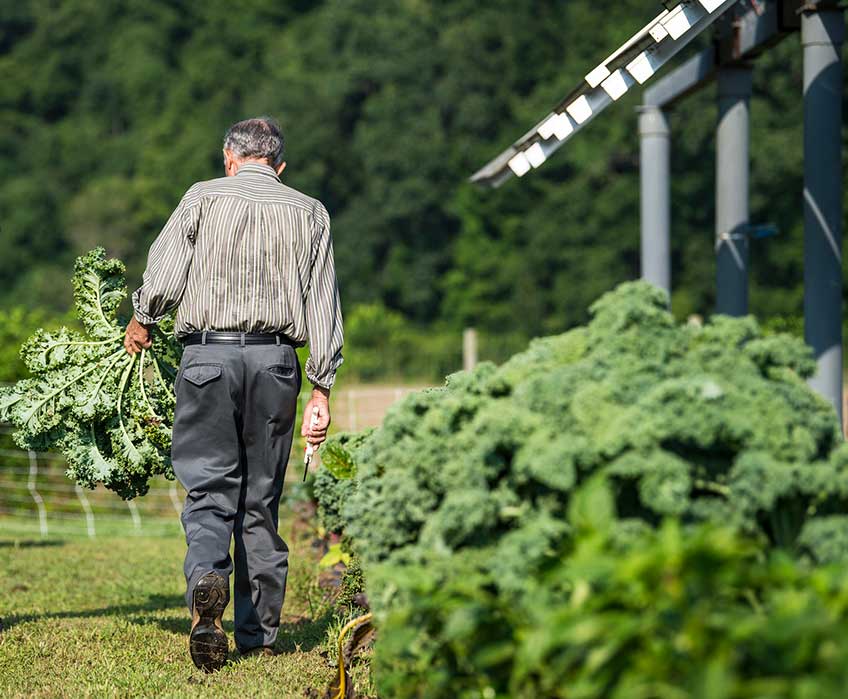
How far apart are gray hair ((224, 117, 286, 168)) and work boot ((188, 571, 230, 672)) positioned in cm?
155

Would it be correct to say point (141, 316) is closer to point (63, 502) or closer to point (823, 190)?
point (823, 190)

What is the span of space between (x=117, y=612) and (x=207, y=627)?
165 centimetres

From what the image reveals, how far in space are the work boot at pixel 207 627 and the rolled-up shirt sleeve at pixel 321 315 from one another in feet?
2.66

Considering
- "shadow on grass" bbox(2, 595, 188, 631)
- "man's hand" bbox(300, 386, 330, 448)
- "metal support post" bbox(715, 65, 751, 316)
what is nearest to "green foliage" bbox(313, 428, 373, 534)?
"man's hand" bbox(300, 386, 330, 448)

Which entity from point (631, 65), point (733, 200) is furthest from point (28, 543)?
point (631, 65)

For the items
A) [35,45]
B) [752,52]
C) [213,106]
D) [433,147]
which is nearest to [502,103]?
[433,147]

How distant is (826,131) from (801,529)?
462cm

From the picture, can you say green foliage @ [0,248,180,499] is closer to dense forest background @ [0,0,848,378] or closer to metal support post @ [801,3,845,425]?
metal support post @ [801,3,845,425]

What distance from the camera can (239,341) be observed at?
4348mm

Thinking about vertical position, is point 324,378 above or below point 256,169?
below

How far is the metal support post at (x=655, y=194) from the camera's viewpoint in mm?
9516

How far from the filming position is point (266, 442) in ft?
14.5

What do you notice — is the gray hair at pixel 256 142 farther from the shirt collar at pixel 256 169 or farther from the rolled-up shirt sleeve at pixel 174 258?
the rolled-up shirt sleeve at pixel 174 258

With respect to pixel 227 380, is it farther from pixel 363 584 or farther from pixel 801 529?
pixel 801 529
